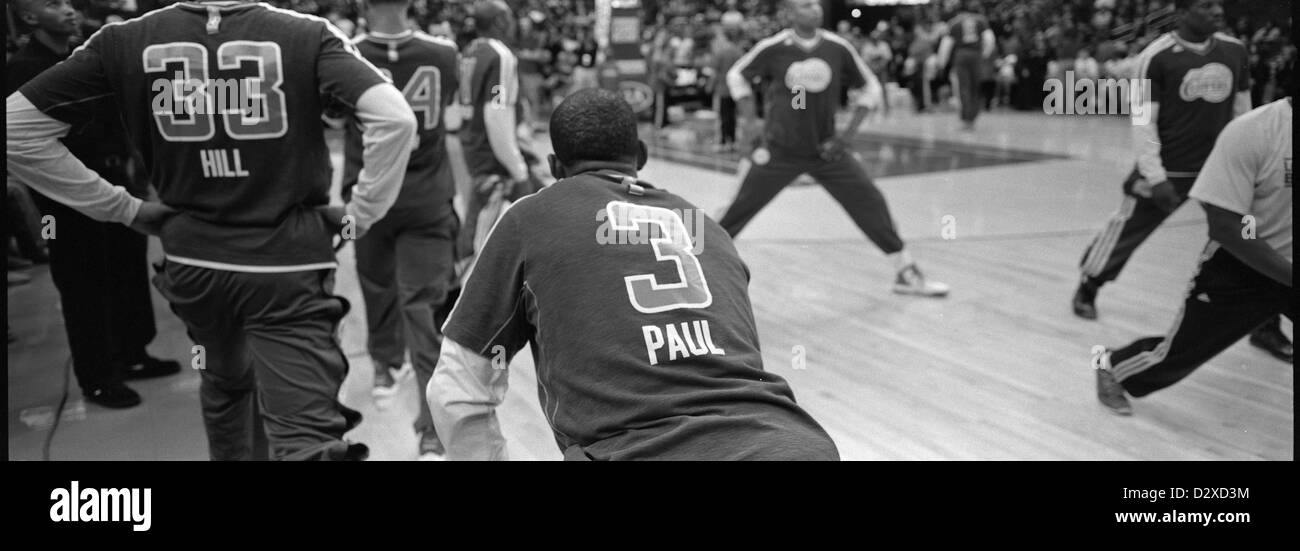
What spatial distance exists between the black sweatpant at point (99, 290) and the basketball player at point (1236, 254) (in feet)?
11.1

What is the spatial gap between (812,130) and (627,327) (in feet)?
12.1

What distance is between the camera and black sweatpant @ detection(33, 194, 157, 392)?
338 cm

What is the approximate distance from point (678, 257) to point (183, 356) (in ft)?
9.01

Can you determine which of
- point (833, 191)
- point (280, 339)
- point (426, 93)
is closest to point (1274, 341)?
point (833, 191)

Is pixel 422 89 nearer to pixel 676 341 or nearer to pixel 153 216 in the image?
pixel 153 216

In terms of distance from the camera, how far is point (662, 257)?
6.37 feet

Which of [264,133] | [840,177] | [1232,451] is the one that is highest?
[264,133]

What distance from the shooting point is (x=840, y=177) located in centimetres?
545

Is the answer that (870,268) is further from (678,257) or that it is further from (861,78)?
(678,257)

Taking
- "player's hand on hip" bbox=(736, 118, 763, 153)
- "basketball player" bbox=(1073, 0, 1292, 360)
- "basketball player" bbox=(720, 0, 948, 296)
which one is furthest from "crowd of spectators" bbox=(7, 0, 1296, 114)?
"basketball player" bbox=(1073, 0, 1292, 360)

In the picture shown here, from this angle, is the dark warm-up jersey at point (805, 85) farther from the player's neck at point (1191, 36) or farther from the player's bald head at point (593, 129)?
the player's bald head at point (593, 129)

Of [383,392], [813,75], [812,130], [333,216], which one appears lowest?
[383,392]

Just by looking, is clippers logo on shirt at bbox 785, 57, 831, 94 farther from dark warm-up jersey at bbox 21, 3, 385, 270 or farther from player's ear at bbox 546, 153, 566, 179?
player's ear at bbox 546, 153, 566, 179
